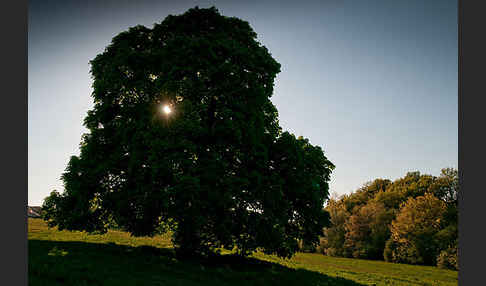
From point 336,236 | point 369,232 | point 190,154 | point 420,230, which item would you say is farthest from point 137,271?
point 336,236

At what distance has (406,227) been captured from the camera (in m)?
47.2

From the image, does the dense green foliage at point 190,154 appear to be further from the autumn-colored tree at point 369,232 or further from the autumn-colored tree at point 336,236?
the autumn-colored tree at point 336,236

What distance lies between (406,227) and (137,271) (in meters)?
47.1

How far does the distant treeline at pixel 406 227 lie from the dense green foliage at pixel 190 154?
3550 centimetres

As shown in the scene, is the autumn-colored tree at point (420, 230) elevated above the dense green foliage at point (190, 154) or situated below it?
below

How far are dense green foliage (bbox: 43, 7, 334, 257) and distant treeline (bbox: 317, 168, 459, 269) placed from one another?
35497 mm

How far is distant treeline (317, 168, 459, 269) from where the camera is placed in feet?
145

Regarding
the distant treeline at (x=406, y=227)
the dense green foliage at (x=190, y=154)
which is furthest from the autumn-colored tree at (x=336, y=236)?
the dense green foliage at (x=190, y=154)

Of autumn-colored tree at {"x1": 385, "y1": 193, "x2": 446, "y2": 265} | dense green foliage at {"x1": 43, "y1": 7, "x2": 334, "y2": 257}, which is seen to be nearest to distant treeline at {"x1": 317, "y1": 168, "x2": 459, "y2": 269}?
autumn-colored tree at {"x1": 385, "y1": 193, "x2": 446, "y2": 265}

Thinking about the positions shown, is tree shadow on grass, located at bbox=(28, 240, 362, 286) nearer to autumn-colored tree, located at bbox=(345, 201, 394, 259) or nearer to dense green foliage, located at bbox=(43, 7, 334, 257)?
dense green foliage, located at bbox=(43, 7, 334, 257)

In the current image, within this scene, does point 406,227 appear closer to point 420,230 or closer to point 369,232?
point 420,230

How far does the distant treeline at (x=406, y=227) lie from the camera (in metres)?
44.1

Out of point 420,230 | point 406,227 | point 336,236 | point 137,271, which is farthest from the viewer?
point 336,236
